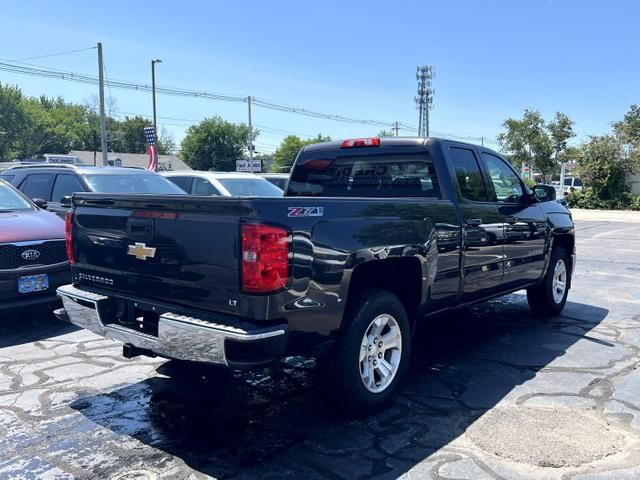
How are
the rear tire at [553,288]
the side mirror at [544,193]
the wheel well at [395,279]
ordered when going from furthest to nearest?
the rear tire at [553,288] < the side mirror at [544,193] < the wheel well at [395,279]

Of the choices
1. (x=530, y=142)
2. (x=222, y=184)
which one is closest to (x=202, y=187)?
(x=222, y=184)

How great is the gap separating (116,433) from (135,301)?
86 centimetres

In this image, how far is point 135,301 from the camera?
3.74 meters

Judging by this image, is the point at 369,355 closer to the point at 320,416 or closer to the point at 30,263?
the point at 320,416

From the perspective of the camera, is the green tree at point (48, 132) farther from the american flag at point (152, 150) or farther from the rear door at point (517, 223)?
the rear door at point (517, 223)

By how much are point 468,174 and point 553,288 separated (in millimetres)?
2430

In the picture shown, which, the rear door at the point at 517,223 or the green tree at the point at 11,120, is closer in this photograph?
the rear door at the point at 517,223

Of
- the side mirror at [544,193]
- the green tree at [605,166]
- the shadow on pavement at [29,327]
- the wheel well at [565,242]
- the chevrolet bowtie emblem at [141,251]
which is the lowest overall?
the shadow on pavement at [29,327]

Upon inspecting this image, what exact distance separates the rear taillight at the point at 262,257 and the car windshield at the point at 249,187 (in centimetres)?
800

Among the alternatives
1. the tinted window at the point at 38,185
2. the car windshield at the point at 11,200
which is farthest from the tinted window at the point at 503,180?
the tinted window at the point at 38,185

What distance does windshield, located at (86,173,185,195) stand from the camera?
9.09 meters

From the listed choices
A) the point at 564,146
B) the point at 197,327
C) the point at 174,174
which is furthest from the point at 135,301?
the point at 564,146

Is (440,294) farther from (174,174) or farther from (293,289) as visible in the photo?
(174,174)

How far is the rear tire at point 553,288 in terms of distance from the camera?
261 inches
